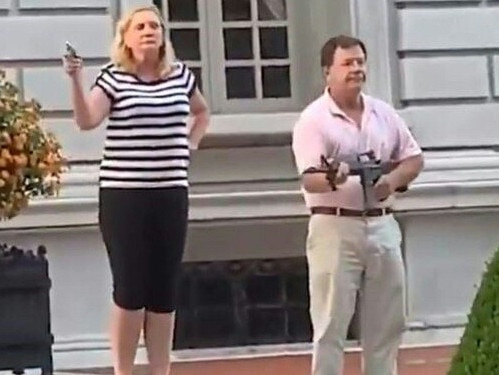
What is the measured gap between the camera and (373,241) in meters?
7.31

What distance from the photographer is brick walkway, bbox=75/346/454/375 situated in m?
10.2

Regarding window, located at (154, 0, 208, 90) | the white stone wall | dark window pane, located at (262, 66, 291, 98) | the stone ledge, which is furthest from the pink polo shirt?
dark window pane, located at (262, 66, 291, 98)

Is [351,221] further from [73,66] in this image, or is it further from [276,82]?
[276,82]

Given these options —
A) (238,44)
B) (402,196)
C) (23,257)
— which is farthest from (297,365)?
(23,257)

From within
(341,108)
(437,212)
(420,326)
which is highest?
(341,108)

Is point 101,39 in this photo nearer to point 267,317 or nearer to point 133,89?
point 267,317

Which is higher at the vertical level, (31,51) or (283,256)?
(31,51)

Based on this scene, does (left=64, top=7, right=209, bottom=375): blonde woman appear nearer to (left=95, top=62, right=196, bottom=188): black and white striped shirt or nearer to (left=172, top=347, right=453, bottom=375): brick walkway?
(left=95, top=62, right=196, bottom=188): black and white striped shirt

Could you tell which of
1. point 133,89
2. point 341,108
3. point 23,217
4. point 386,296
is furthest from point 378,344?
point 23,217

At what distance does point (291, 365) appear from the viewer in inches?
422

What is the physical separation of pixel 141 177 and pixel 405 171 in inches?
48.3

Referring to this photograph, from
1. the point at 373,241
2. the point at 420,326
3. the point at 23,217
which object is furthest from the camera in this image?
the point at 420,326

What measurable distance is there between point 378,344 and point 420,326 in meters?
4.15

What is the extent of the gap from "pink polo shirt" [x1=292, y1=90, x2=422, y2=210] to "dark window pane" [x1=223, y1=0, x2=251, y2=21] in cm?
505
